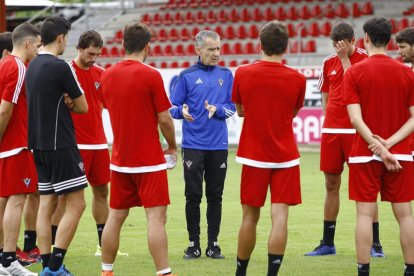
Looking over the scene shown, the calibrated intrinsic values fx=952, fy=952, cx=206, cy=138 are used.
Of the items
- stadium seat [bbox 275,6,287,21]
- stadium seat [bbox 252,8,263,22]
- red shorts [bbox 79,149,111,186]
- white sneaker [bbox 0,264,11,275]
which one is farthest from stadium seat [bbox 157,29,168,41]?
white sneaker [bbox 0,264,11,275]

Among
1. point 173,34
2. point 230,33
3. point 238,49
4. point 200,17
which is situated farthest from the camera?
point 200,17

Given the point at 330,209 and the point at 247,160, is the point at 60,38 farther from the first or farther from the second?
the point at 330,209

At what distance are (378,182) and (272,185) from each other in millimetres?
879

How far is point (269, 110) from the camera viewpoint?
780 cm

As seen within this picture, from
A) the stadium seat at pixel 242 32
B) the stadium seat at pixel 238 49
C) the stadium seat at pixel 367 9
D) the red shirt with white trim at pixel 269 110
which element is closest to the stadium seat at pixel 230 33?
the stadium seat at pixel 242 32

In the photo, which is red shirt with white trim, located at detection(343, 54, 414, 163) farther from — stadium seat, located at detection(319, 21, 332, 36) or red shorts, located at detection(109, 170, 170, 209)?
stadium seat, located at detection(319, 21, 332, 36)

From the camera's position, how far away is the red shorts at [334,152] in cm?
988

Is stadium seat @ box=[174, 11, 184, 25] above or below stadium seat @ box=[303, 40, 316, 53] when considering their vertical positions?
above

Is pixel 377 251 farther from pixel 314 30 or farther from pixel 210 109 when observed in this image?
pixel 314 30

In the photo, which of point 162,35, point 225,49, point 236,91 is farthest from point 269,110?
point 162,35

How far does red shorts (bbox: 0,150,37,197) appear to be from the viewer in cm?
893

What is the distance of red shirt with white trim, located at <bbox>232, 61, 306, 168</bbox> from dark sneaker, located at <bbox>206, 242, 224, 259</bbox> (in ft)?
6.88

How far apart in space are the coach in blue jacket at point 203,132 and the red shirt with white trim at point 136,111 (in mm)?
2011

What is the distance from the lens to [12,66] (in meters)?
8.73
